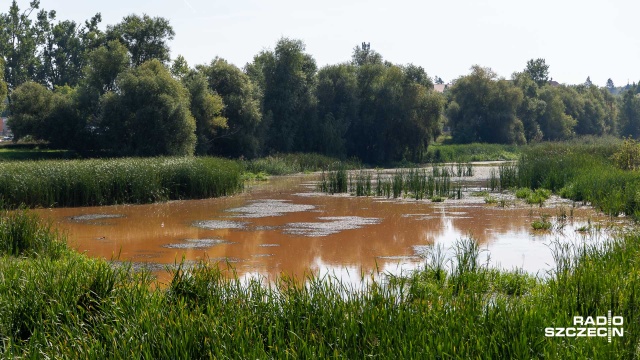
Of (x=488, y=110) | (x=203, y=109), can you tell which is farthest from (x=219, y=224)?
(x=488, y=110)

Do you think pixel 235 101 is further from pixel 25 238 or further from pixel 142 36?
pixel 25 238

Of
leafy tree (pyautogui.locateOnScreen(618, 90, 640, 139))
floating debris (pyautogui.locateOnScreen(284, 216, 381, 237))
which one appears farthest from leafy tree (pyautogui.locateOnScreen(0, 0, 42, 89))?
leafy tree (pyautogui.locateOnScreen(618, 90, 640, 139))

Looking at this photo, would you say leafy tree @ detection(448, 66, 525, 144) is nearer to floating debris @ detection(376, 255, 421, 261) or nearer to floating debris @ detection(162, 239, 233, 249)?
floating debris @ detection(162, 239, 233, 249)

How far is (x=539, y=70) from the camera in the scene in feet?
307

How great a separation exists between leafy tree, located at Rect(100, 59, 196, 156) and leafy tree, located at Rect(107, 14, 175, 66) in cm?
798

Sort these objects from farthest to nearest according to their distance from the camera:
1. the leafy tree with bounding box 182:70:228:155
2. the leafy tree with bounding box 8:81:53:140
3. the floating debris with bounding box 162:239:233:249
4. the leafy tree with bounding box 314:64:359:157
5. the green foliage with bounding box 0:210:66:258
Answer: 1. the leafy tree with bounding box 314:64:359:157
2. the leafy tree with bounding box 182:70:228:155
3. the leafy tree with bounding box 8:81:53:140
4. the floating debris with bounding box 162:239:233:249
5. the green foliage with bounding box 0:210:66:258

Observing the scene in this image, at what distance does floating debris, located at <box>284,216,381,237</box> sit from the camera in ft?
58.1

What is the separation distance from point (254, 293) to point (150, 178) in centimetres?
1849

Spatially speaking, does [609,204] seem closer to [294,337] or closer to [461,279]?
[461,279]

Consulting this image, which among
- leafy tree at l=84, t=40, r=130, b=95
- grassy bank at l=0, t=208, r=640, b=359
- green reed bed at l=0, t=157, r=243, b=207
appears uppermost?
leafy tree at l=84, t=40, r=130, b=95

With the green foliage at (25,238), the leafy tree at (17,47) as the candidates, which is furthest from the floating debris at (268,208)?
the leafy tree at (17,47)

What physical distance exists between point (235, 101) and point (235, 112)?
2.50 feet

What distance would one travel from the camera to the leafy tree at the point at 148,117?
36.0m

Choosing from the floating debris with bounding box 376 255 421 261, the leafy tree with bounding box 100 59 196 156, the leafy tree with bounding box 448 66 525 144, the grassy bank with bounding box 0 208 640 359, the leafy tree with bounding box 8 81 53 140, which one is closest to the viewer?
the grassy bank with bounding box 0 208 640 359
